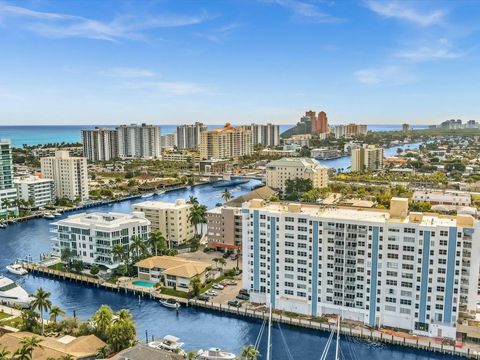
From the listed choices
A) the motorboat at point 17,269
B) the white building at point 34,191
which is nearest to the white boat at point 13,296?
the motorboat at point 17,269

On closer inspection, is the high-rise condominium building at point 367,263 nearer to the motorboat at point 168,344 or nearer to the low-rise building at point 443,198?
the motorboat at point 168,344

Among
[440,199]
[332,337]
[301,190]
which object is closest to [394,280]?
[332,337]

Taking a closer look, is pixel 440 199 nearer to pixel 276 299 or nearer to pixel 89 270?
pixel 276 299

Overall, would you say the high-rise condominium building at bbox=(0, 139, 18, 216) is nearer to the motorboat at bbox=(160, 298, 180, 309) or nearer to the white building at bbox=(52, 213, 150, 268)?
the white building at bbox=(52, 213, 150, 268)

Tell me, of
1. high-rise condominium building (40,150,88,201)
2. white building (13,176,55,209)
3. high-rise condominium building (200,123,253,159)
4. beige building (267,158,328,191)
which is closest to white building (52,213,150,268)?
white building (13,176,55,209)

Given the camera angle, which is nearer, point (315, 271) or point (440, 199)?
point (315, 271)

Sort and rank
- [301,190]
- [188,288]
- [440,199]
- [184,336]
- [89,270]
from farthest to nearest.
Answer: [301,190] → [440,199] → [89,270] → [188,288] → [184,336]
